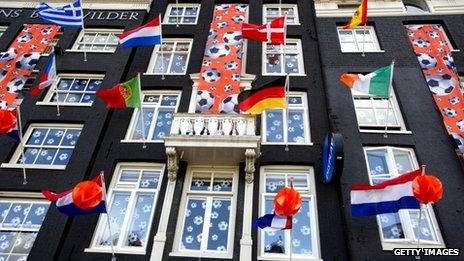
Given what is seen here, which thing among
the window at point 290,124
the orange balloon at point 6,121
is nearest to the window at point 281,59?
the window at point 290,124

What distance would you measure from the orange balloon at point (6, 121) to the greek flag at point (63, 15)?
6.57 m

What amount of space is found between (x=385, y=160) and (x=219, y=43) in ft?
33.2

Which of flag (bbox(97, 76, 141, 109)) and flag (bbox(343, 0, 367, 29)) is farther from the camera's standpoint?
flag (bbox(343, 0, 367, 29))

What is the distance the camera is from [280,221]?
1330 cm

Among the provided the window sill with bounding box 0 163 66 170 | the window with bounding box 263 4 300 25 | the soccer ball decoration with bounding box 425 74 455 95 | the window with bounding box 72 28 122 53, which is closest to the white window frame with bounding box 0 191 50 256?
the window sill with bounding box 0 163 66 170

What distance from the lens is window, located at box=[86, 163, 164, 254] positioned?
15.6 metres

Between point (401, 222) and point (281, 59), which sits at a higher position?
point (281, 59)

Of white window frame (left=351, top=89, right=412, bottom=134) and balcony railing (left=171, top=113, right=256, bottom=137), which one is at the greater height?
white window frame (left=351, top=89, right=412, bottom=134)

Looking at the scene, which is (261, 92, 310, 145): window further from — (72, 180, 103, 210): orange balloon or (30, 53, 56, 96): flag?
(30, 53, 56, 96): flag

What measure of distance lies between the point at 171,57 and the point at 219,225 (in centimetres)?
1028

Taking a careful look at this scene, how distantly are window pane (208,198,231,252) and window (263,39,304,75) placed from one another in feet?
24.7

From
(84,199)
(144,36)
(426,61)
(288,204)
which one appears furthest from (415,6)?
(84,199)

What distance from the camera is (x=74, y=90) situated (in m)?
21.1

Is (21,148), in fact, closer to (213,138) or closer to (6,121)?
(6,121)
